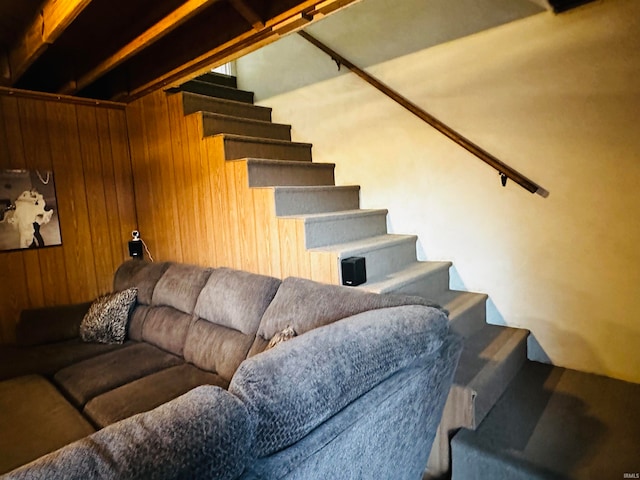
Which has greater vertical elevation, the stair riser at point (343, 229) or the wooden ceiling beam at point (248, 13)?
the wooden ceiling beam at point (248, 13)

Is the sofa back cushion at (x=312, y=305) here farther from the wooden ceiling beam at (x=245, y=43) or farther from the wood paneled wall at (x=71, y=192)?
the wood paneled wall at (x=71, y=192)

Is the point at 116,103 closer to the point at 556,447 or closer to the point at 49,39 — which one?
the point at 49,39

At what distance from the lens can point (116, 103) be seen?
3146 millimetres

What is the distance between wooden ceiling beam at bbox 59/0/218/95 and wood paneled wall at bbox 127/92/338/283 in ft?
1.28

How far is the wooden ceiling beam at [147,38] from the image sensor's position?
1873 mm

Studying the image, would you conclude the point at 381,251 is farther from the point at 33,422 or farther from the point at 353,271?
the point at 33,422

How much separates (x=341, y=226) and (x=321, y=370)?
155cm

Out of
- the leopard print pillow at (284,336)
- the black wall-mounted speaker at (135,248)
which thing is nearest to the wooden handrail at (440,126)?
the leopard print pillow at (284,336)

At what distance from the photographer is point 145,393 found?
1.71 meters

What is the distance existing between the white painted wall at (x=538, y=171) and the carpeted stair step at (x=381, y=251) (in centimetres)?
18

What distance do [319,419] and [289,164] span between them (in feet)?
6.74

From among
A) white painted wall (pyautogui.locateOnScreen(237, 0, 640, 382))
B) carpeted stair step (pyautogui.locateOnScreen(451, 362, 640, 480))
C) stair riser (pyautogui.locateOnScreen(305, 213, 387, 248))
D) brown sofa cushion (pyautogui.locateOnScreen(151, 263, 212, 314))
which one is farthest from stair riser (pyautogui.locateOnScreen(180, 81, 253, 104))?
carpeted stair step (pyautogui.locateOnScreen(451, 362, 640, 480))

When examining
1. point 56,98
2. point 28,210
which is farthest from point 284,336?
point 56,98

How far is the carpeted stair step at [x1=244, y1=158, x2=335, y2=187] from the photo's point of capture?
2.36 meters
